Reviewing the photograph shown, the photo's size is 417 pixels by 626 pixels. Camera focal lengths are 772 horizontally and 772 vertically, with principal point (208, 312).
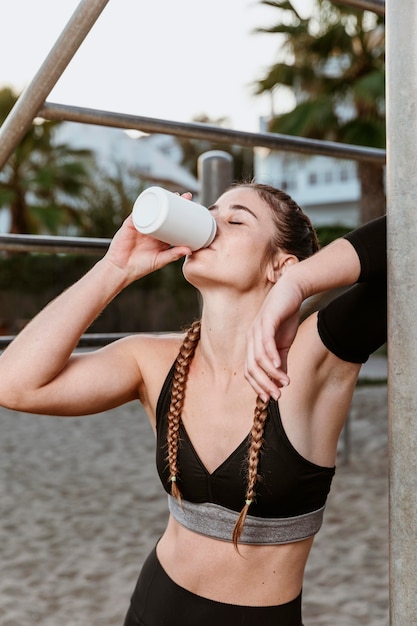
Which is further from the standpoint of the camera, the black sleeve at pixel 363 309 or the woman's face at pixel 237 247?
the woman's face at pixel 237 247

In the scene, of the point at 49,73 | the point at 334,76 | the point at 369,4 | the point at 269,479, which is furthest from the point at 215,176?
the point at 334,76

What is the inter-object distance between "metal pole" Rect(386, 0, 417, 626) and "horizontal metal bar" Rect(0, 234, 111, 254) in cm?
110

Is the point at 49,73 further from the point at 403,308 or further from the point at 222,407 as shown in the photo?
the point at 403,308

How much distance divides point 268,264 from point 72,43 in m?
0.53

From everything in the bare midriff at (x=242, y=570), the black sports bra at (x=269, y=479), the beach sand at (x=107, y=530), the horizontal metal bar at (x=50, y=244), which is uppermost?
the horizontal metal bar at (x=50, y=244)

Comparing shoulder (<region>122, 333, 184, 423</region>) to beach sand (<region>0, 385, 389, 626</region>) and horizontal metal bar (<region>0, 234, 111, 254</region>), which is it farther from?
beach sand (<region>0, 385, 389, 626</region>)

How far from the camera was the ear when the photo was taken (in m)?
1.39

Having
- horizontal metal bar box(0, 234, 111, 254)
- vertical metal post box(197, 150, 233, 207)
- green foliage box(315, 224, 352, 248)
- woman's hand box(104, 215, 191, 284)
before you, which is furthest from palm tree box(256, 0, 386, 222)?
woman's hand box(104, 215, 191, 284)

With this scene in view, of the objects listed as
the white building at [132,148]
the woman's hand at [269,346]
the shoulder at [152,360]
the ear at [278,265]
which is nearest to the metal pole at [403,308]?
the woman's hand at [269,346]

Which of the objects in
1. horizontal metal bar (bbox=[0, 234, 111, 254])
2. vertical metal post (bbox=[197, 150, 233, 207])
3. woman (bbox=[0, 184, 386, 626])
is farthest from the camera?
vertical metal post (bbox=[197, 150, 233, 207])

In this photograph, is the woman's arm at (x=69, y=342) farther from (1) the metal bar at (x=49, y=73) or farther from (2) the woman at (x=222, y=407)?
(1) the metal bar at (x=49, y=73)

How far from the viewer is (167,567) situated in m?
1.39

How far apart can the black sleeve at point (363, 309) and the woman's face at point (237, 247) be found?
0.15m

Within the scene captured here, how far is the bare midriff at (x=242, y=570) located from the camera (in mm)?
1300
